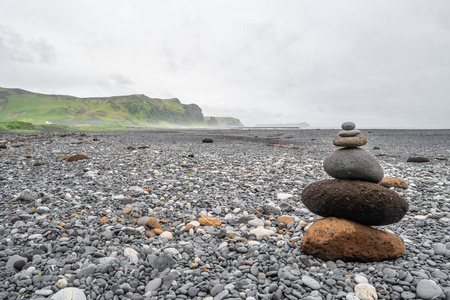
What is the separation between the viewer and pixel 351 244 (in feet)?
12.5

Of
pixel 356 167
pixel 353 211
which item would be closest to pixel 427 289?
pixel 353 211

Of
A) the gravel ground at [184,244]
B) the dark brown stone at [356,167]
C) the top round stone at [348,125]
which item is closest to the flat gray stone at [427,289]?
the gravel ground at [184,244]

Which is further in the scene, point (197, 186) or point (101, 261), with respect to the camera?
point (197, 186)

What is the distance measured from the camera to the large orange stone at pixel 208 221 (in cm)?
535

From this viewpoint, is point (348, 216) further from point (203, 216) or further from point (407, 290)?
point (203, 216)

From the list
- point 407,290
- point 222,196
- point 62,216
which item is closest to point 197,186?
point 222,196

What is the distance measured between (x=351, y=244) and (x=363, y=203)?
79cm

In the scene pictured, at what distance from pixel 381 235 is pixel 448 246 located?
1.37 meters

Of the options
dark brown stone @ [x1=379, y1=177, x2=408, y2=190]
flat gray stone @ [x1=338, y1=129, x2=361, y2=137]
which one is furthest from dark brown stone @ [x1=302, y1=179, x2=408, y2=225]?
dark brown stone @ [x1=379, y1=177, x2=408, y2=190]

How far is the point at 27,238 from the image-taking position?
4.39m

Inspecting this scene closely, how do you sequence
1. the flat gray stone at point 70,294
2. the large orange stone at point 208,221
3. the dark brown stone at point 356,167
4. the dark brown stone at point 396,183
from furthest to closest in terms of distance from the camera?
the dark brown stone at point 396,183 → the large orange stone at point 208,221 → the dark brown stone at point 356,167 → the flat gray stone at point 70,294

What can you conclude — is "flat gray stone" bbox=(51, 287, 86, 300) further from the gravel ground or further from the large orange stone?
the large orange stone

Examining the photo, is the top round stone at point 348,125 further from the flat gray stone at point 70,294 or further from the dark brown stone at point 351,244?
the flat gray stone at point 70,294

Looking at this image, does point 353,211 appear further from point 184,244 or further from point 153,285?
point 153,285
